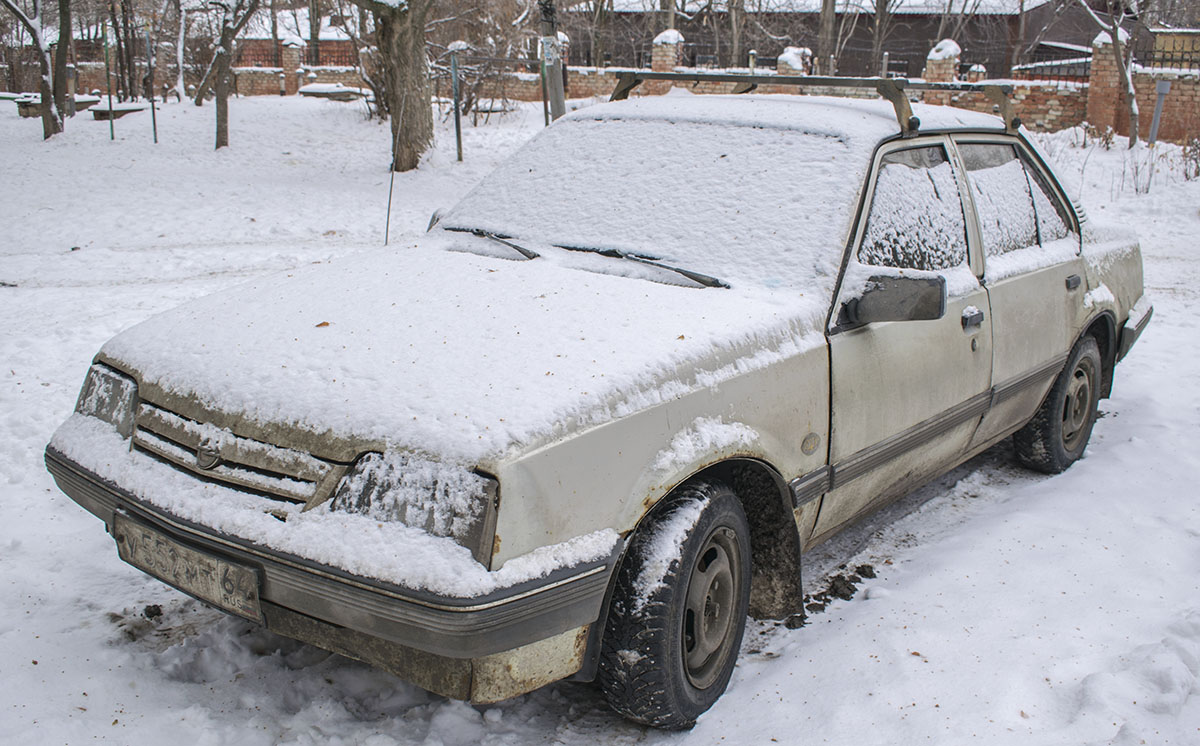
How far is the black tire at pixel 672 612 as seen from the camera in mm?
2283

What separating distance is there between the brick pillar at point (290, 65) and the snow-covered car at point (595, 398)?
1254 inches

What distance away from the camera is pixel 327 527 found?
2.05 metres

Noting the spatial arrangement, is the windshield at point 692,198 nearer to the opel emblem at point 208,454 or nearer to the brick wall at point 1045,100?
the opel emblem at point 208,454

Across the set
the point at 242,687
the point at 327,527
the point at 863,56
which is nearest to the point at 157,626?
the point at 242,687

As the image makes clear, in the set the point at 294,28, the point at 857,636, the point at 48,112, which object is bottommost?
the point at 857,636

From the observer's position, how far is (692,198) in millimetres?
3160

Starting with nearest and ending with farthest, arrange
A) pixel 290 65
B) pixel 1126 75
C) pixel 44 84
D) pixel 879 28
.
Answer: pixel 44 84, pixel 1126 75, pixel 290 65, pixel 879 28

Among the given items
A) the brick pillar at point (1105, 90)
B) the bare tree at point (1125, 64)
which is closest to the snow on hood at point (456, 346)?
the bare tree at point (1125, 64)

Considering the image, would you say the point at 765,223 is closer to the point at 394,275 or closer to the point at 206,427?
the point at 394,275

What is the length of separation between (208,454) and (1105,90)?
73.1 feet

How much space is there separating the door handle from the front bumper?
1.80 metres

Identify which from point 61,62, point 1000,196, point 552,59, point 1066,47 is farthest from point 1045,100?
point 1066,47

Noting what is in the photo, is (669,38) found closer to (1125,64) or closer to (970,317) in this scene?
(1125,64)

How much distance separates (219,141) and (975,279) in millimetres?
16554
